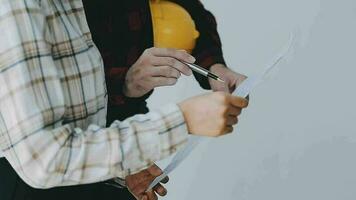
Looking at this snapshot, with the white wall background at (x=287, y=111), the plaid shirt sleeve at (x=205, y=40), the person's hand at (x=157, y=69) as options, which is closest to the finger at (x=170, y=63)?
the person's hand at (x=157, y=69)

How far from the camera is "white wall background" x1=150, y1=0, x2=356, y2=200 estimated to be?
123 cm

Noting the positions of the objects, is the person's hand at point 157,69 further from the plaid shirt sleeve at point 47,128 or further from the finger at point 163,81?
the plaid shirt sleeve at point 47,128

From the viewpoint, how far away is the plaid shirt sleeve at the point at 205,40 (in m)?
0.87

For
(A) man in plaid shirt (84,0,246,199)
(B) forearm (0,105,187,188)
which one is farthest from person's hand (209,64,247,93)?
(B) forearm (0,105,187,188)

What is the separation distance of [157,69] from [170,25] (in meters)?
0.08

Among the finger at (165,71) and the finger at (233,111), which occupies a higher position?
the finger at (233,111)

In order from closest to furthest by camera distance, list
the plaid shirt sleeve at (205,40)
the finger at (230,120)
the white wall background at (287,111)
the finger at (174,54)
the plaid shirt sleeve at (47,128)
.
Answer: the plaid shirt sleeve at (47,128)
the finger at (230,120)
the finger at (174,54)
the plaid shirt sleeve at (205,40)
the white wall background at (287,111)

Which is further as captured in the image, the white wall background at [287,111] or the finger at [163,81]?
the white wall background at [287,111]

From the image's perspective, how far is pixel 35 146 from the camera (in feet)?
1.75

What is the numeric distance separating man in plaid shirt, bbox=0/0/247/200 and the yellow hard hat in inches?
7.1

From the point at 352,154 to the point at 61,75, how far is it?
93 cm

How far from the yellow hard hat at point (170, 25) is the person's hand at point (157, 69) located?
0.19ft

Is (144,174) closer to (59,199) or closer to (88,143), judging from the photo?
(59,199)

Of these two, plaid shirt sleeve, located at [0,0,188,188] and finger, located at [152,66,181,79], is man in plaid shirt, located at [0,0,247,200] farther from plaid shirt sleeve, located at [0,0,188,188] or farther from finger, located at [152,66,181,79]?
finger, located at [152,66,181,79]
